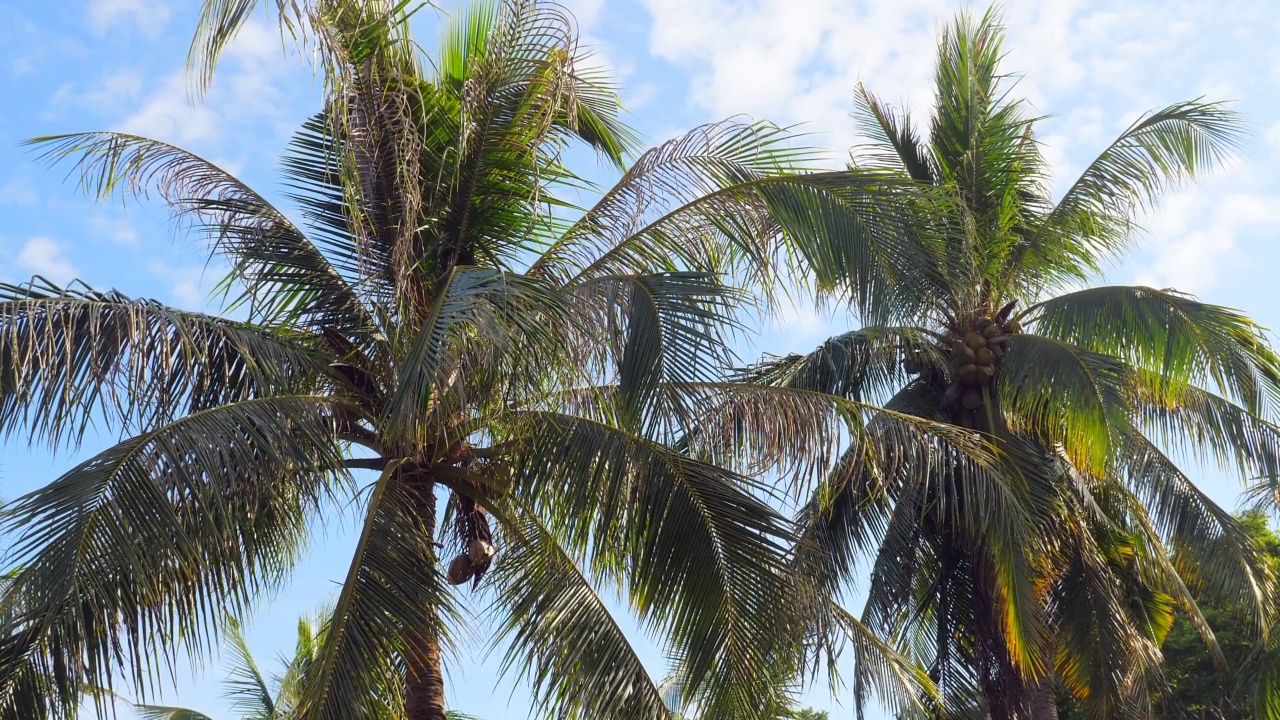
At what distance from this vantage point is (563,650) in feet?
26.2

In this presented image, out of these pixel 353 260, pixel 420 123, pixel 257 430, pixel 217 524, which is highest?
pixel 420 123

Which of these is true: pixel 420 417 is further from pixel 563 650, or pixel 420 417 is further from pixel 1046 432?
pixel 1046 432

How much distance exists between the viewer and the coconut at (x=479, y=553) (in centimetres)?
859

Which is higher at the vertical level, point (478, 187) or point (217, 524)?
point (478, 187)

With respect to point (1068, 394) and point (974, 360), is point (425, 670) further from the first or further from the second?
point (974, 360)

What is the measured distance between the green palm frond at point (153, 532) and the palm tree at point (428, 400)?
0.6 inches

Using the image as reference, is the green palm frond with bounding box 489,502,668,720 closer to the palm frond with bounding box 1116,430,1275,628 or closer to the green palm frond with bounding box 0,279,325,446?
the green palm frond with bounding box 0,279,325,446

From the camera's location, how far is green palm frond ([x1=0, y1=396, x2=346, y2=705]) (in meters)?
6.54

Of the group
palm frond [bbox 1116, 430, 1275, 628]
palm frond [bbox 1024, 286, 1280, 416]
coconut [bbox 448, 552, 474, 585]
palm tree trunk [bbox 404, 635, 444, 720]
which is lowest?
palm tree trunk [bbox 404, 635, 444, 720]

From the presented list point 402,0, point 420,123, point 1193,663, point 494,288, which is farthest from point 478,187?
point 1193,663

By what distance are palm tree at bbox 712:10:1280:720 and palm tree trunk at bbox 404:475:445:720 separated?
3830 mm

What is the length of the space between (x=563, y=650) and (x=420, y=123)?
340 cm

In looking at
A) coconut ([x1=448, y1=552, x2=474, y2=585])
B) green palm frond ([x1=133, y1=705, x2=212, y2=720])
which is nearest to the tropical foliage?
coconut ([x1=448, y1=552, x2=474, y2=585])

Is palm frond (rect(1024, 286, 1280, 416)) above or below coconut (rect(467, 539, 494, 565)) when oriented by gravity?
above
